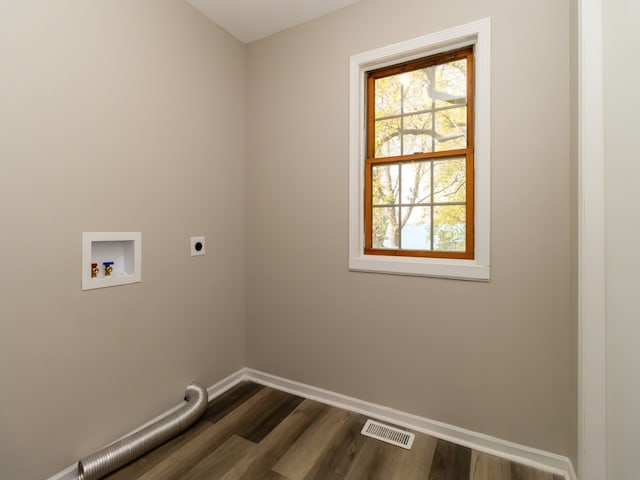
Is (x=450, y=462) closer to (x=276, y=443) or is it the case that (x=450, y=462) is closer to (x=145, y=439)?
(x=276, y=443)

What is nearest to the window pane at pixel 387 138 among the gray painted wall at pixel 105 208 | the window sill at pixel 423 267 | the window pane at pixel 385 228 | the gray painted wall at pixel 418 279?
the gray painted wall at pixel 418 279

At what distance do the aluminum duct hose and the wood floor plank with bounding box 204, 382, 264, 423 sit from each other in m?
0.10

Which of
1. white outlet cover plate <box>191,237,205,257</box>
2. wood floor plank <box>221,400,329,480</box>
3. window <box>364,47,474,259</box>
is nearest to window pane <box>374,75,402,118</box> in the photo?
window <box>364,47,474,259</box>

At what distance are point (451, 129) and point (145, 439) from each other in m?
2.41

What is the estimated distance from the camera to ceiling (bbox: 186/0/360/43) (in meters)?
1.94

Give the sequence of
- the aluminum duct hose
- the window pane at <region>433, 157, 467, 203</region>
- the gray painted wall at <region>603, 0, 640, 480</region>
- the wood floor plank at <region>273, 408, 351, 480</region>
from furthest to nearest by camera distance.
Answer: the window pane at <region>433, 157, 467, 203</region>, the wood floor plank at <region>273, 408, 351, 480</region>, the aluminum duct hose, the gray painted wall at <region>603, 0, 640, 480</region>

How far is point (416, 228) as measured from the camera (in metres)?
1.88

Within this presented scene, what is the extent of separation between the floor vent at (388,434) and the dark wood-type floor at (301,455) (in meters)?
0.03

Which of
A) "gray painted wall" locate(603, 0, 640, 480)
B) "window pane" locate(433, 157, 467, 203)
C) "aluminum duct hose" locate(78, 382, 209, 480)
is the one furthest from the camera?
"window pane" locate(433, 157, 467, 203)

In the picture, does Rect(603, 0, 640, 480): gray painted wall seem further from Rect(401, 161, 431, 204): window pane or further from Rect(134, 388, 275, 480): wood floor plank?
Rect(134, 388, 275, 480): wood floor plank

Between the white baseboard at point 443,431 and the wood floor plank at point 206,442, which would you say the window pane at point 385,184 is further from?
the wood floor plank at point 206,442

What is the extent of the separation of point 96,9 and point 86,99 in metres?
0.46

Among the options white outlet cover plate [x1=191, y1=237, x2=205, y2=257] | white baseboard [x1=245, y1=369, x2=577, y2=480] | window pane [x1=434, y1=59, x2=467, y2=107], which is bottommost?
white baseboard [x1=245, y1=369, x2=577, y2=480]

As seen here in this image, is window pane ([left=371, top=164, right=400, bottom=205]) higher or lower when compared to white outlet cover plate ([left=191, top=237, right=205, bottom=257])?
higher
